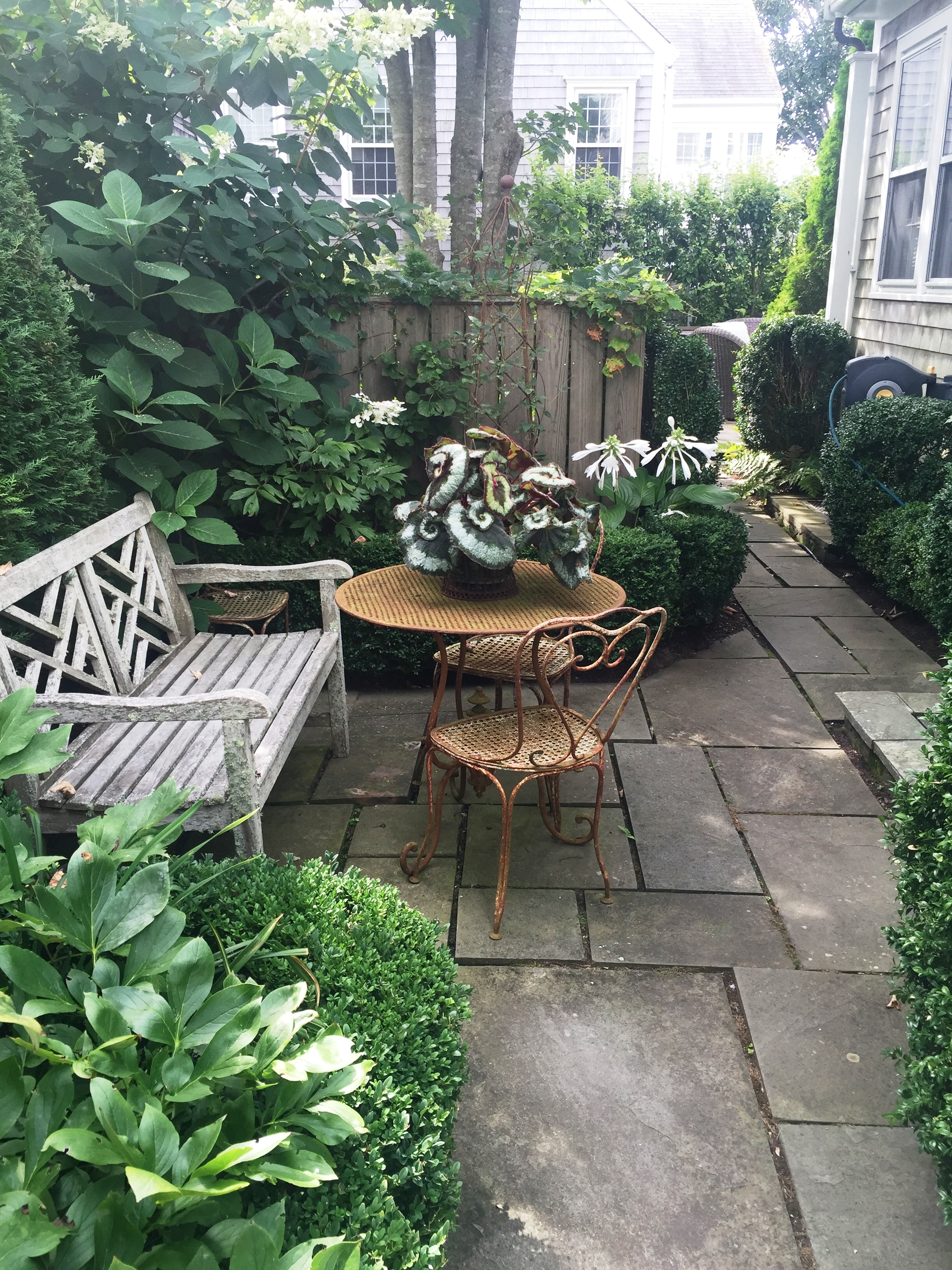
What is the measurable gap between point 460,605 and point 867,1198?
5.81 feet

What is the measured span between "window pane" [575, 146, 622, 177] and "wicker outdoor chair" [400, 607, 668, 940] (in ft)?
40.1

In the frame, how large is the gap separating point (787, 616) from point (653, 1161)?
3.74 m

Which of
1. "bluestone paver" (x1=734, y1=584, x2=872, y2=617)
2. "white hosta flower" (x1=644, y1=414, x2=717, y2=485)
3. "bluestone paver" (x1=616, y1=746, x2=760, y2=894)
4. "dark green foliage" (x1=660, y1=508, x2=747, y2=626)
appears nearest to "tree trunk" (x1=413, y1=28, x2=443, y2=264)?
"white hosta flower" (x1=644, y1=414, x2=717, y2=485)

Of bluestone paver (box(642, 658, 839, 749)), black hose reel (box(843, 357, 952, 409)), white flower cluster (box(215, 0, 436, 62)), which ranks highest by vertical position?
white flower cluster (box(215, 0, 436, 62))

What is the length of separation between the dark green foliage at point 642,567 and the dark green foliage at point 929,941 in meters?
2.21

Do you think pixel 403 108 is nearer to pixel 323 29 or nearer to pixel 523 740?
pixel 323 29

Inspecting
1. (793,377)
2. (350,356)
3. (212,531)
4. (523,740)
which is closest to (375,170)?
(793,377)

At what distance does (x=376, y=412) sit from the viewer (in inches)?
171

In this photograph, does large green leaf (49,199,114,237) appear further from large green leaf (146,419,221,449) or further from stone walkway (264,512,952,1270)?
stone walkway (264,512,952,1270)

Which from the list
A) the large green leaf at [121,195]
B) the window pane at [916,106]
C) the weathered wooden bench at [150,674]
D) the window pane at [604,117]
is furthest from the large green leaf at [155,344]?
the window pane at [604,117]

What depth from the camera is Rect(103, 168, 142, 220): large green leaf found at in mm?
3041

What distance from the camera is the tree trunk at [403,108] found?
258 inches

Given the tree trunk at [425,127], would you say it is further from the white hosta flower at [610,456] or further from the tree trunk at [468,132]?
the white hosta flower at [610,456]

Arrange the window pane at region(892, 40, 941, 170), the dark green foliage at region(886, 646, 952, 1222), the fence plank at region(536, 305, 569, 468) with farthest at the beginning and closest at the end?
the window pane at region(892, 40, 941, 170) → the fence plank at region(536, 305, 569, 468) → the dark green foliage at region(886, 646, 952, 1222)
